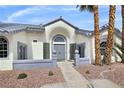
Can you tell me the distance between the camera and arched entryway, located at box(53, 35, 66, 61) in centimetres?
2794

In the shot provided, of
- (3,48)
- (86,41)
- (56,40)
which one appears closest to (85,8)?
(86,41)

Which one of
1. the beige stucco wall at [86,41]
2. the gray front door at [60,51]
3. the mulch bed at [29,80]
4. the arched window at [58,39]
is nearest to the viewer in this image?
the mulch bed at [29,80]

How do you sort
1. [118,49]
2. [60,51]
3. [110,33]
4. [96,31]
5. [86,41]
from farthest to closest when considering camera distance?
[60,51] < [86,41] < [118,49] < [96,31] < [110,33]

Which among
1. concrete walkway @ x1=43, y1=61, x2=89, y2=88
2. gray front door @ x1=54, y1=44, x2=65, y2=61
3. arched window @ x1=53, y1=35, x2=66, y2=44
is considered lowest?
concrete walkway @ x1=43, y1=61, x2=89, y2=88

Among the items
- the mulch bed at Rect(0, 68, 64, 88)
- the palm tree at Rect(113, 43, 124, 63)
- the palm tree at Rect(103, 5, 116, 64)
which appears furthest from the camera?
the palm tree at Rect(113, 43, 124, 63)

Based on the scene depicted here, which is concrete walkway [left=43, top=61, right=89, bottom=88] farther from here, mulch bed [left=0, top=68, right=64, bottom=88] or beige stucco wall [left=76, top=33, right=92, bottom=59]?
beige stucco wall [left=76, top=33, right=92, bottom=59]

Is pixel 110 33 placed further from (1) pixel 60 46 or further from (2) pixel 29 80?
(2) pixel 29 80

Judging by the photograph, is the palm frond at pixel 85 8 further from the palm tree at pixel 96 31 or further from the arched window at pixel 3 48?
the arched window at pixel 3 48

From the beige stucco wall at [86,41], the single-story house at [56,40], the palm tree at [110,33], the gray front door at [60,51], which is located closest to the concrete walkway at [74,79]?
the palm tree at [110,33]

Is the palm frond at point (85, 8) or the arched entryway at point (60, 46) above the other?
the palm frond at point (85, 8)

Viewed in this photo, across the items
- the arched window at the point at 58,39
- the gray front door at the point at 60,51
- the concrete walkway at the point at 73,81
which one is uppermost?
the arched window at the point at 58,39

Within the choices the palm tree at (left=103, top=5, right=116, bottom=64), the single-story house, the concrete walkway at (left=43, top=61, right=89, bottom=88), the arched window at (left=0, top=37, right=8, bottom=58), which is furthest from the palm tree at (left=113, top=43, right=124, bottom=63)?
the arched window at (left=0, top=37, right=8, bottom=58)

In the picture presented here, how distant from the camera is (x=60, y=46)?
2806 cm

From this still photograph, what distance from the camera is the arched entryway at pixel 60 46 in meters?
27.9
